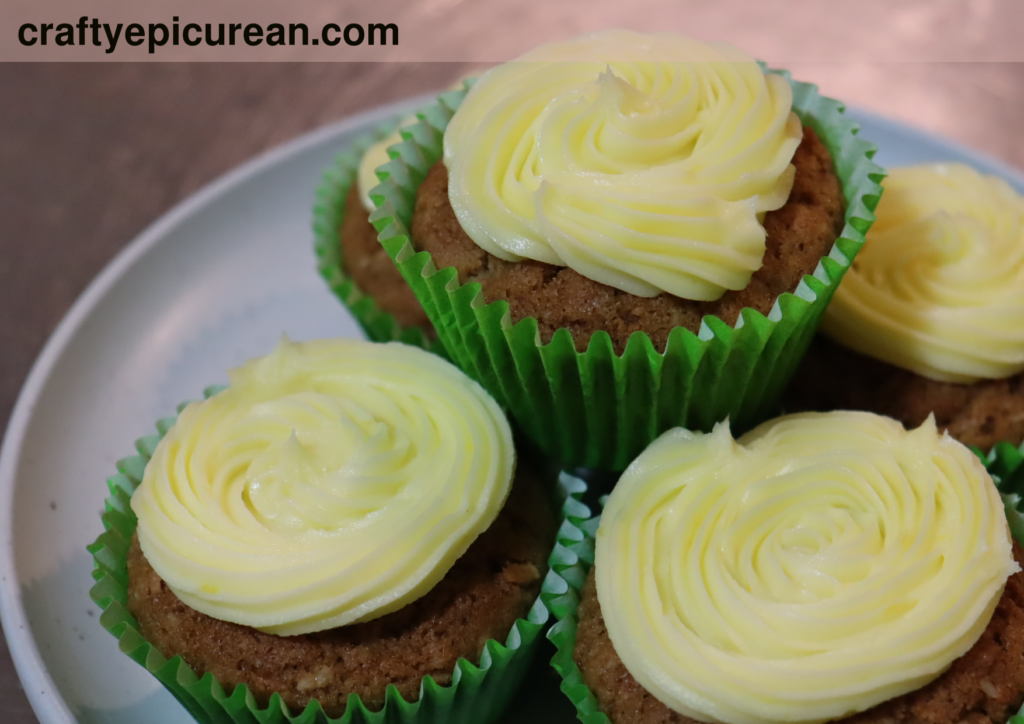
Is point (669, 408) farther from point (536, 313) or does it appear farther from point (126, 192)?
point (126, 192)

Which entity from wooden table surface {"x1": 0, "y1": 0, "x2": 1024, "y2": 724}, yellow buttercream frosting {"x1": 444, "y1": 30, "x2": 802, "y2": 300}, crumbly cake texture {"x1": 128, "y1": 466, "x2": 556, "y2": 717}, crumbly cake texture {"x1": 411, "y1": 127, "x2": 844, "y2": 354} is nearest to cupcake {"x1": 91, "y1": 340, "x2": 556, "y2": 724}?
crumbly cake texture {"x1": 128, "y1": 466, "x2": 556, "y2": 717}

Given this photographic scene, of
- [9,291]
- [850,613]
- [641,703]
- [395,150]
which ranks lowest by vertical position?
[9,291]

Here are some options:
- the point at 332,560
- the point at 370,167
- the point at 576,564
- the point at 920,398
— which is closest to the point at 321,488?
the point at 332,560

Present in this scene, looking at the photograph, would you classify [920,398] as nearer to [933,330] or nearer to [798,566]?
[933,330]

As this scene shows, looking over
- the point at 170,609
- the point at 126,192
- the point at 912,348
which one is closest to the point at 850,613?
the point at 912,348

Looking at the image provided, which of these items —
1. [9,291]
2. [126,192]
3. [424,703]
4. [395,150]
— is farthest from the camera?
[126,192]

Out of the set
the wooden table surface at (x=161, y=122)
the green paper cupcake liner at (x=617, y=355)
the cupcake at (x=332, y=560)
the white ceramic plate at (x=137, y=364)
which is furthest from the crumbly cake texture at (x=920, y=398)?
the wooden table surface at (x=161, y=122)
